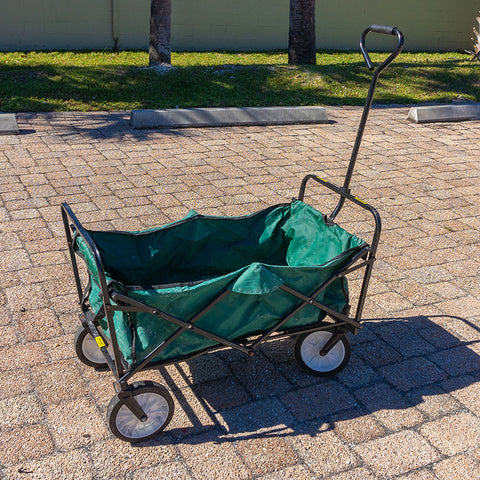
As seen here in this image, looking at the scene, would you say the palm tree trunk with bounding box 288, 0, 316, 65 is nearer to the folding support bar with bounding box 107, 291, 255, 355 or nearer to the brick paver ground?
the brick paver ground

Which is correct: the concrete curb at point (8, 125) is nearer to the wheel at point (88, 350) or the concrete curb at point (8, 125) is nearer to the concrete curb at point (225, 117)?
the concrete curb at point (225, 117)

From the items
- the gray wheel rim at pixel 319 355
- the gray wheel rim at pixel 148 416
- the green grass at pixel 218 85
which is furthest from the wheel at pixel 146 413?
the green grass at pixel 218 85

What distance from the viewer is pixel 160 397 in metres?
3.38

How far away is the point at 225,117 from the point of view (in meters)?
9.34

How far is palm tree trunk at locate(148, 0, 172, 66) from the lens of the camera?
1169 centimetres

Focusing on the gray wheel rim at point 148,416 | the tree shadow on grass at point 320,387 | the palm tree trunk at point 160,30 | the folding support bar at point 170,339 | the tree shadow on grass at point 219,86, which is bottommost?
the tree shadow on grass at point 320,387

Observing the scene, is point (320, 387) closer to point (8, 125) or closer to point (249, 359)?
point (249, 359)

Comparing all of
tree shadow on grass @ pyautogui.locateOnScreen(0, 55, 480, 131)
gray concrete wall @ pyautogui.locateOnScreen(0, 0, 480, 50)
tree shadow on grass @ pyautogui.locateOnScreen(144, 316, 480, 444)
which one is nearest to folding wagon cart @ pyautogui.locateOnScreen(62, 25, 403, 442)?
tree shadow on grass @ pyautogui.locateOnScreen(144, 316, 480, 444)

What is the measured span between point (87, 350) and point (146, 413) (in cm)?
77

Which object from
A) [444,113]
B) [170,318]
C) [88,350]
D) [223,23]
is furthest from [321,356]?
[223,23]

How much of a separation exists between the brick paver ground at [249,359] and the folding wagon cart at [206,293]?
0.73ft

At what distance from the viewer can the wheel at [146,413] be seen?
329cm

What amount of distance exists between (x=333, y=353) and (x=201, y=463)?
3.88 ft

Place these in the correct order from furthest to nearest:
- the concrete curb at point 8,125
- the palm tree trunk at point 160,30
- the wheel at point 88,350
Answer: the palm tree trunk at point 160,30 < the concrete curb at point 8,125 < the wheel at point 88,350
